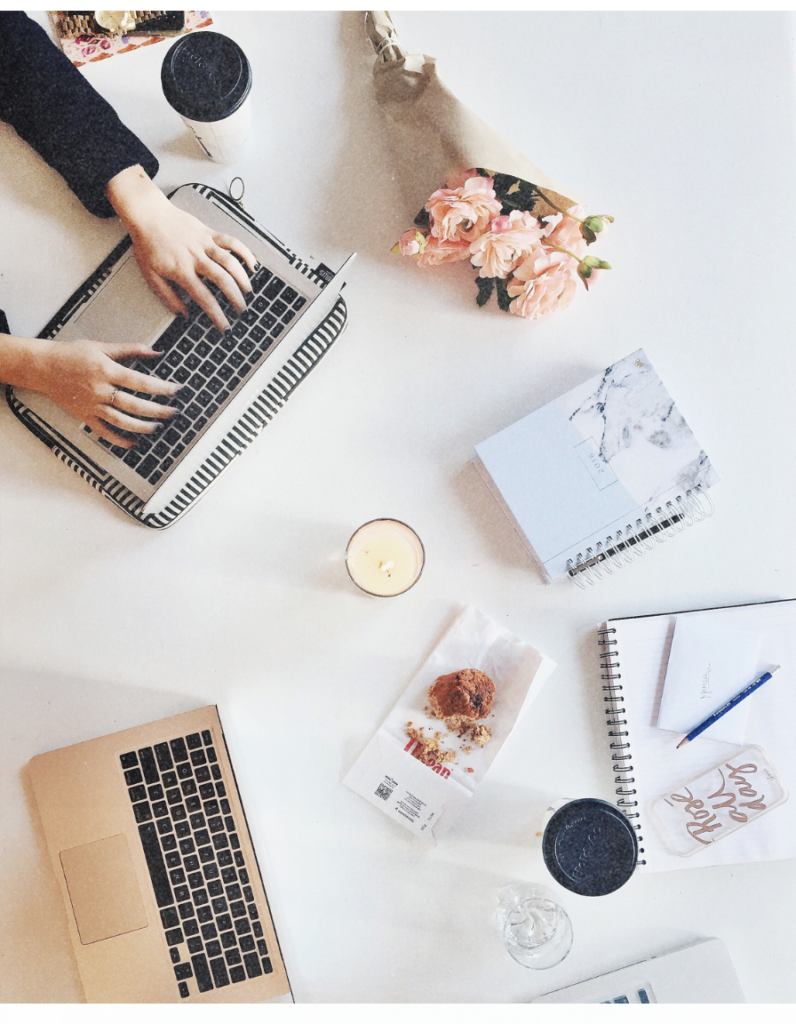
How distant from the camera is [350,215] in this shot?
111cm

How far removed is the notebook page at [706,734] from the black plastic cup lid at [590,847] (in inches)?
3.4

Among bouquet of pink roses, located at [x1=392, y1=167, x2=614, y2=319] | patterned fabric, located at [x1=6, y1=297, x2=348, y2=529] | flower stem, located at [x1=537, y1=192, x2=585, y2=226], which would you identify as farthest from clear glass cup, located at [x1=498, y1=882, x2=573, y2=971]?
flower stem, located at [x1=537, y1=192, x2=585, y2=226]

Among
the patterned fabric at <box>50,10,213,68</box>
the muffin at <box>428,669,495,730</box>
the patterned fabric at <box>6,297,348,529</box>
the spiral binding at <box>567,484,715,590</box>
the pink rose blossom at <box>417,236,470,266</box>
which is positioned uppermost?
the patterned fabric at <box>50,10,213,68</box>

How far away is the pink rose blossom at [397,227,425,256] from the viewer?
1.06 metres

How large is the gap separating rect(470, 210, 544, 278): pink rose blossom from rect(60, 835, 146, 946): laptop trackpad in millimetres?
864

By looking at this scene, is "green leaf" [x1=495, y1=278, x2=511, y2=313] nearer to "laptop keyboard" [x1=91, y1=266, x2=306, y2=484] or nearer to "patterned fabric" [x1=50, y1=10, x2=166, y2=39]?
"laptop keyboard" [x1=91, y1=266, x2=306, y2=484]

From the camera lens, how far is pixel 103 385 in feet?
3.47

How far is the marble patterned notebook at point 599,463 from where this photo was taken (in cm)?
109

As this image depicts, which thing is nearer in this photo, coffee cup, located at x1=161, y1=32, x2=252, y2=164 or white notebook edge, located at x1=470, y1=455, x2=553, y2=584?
coffee cup, located at x1=161, y1=32, x2=252, y2=164

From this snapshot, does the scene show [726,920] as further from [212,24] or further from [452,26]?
[212,24]

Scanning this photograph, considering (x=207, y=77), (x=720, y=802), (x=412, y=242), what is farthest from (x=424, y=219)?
(x=720, y=802)

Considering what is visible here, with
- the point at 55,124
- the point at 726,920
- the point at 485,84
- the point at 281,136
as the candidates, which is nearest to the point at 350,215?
the point at 281,136

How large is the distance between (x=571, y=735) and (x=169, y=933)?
575 millimetres

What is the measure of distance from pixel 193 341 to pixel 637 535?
25.1 inches
